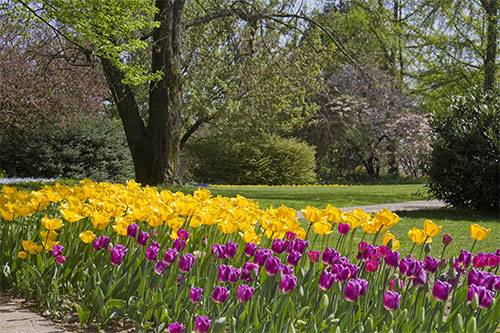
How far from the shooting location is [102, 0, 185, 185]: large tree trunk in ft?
38.0

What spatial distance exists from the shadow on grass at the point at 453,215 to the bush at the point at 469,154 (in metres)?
0.17

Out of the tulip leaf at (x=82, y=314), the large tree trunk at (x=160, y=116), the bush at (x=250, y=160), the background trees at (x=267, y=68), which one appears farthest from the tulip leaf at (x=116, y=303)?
the bush at (x=250, y=160)

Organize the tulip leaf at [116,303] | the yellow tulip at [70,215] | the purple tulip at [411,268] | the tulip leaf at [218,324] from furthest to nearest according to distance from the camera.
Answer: the yellow tulip at [70,215], the tulip leaf at [116,303], the purple tulip at [411,268], the tulip leaf at [218,324]

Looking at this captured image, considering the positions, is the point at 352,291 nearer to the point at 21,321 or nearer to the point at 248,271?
the point at 248,271

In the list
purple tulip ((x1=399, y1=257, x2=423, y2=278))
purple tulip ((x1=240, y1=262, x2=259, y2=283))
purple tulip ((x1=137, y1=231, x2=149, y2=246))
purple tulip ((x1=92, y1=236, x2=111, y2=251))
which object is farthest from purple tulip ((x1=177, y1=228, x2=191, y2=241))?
purple tulip ((x1=399, y1=257, x2=423, y2=278))

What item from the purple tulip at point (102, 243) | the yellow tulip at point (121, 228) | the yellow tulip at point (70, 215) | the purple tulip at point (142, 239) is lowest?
the purple tulip at point (102, 243)


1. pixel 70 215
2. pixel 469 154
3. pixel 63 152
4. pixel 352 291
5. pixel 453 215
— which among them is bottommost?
pixel 453 215

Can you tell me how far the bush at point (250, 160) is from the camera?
22.1 metres

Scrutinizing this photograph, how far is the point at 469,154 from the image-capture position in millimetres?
10500

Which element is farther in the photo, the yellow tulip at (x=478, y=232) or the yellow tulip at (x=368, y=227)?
the yellow tulip at (x=368, y=227)

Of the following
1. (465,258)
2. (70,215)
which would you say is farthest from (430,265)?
(70,215)

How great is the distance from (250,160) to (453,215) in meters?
12.1

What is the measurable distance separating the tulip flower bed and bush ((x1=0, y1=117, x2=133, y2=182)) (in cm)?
1423

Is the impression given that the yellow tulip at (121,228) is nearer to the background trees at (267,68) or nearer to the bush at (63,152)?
the background trees at (267,68)
